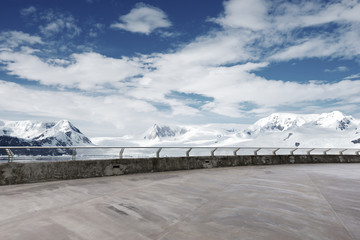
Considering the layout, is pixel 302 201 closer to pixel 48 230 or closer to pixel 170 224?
pixel 170 224

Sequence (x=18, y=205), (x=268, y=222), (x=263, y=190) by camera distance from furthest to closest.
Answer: (x=263, y=190) < (x=18, y=205) < (x=268, y=222)

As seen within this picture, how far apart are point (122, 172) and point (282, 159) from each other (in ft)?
52.1

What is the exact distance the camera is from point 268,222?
16.1 ft

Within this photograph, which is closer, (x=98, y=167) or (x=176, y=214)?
(x=176, y=214)

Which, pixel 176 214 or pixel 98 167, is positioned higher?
pixel 98 167

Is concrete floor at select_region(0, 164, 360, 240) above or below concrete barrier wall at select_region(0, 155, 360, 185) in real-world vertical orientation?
below

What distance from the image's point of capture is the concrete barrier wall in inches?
382

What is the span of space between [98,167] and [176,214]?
751 cm

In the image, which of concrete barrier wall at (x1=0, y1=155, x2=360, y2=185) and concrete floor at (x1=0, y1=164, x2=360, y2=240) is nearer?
concrete floor at (x1=0, y1=164, x2=360, y2=240)

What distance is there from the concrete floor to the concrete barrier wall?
1632 millimetres

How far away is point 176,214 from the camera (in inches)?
212

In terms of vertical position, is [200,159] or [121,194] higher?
[200,159]

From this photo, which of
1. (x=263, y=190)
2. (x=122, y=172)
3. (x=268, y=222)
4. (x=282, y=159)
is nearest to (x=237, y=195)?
(x=263, y=190)

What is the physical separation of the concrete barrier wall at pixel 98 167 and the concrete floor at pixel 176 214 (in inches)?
64.2
